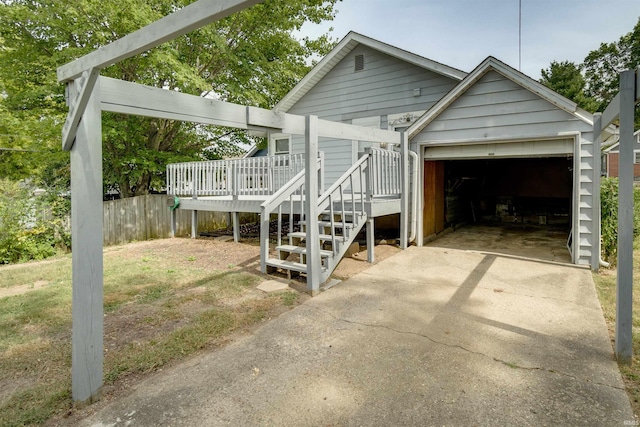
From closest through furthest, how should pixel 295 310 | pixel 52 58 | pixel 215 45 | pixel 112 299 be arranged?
pixel 295 310 → pixel 112 299 → pixel 52 58 → pixel 215 45

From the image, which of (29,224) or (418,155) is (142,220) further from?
(418,155)

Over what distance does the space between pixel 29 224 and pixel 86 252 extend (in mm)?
7516

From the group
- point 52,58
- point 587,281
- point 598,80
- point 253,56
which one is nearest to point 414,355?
point 587,281

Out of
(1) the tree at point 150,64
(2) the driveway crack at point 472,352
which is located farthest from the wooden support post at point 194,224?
(2) the driveway crack at point 472,352

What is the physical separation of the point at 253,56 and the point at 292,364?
11.9 m

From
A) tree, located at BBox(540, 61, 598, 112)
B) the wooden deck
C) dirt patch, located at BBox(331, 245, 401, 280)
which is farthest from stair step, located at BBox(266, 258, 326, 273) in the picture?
tree, located at BBox(540, 61, 598, 112)

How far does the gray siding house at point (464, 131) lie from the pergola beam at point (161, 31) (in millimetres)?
5975

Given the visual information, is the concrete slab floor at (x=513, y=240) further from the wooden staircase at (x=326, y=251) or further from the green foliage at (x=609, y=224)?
the wooden staircase at (x=326, y=251)

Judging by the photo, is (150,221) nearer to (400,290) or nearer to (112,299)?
(112,299)

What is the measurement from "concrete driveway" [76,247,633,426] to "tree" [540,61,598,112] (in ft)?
93.5

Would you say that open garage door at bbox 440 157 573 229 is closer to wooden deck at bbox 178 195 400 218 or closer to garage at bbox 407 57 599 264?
garage at bbox 407 57 599 264

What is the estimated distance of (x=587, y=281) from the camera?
5188 millimetres

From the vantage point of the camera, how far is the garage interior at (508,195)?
33.7ft

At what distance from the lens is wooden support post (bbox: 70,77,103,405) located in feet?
7.96
